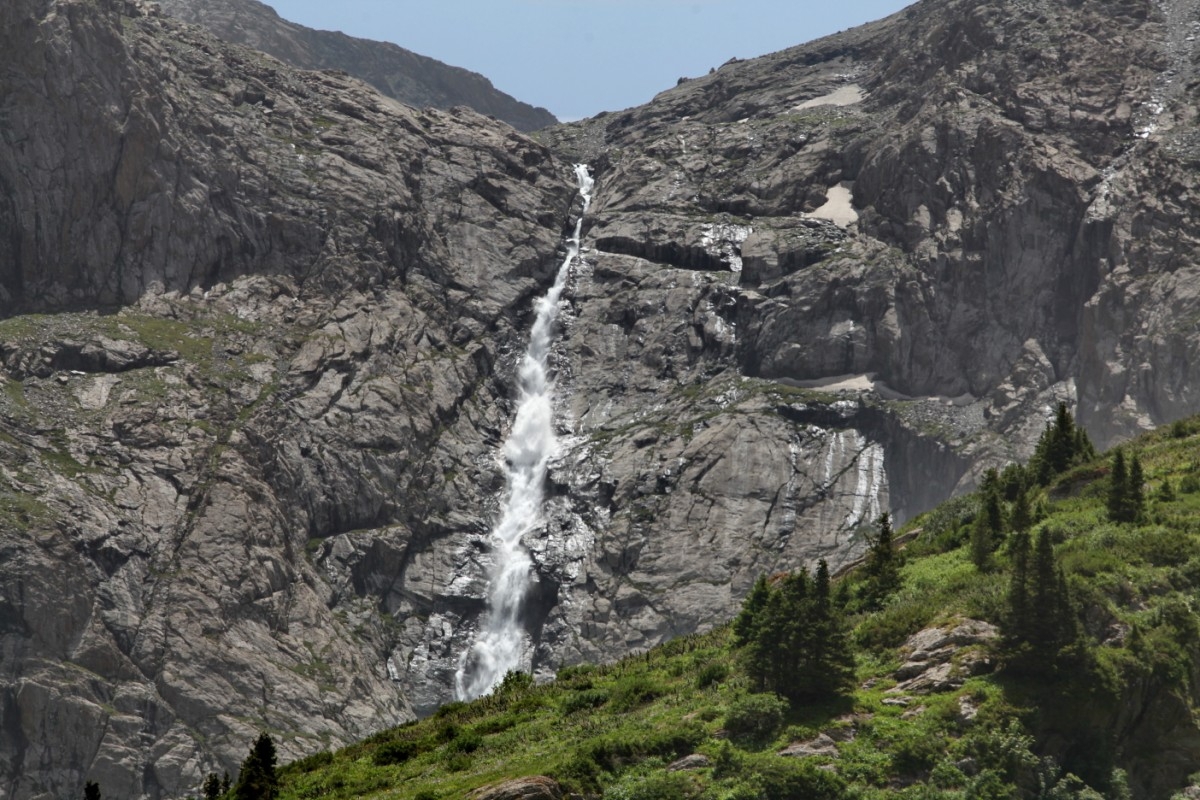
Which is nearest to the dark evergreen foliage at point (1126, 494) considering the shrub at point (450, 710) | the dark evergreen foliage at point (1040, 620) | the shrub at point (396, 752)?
the dark evergreen foliage at point (1040, 620)

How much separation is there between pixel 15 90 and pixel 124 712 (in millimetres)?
79273

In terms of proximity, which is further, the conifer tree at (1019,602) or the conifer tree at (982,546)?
the conifer tree at (982,546)

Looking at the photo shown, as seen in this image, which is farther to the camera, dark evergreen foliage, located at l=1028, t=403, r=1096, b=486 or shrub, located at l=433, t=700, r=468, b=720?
dark evergreen foliage, located at l=1028, t=403, r=1096, b=486

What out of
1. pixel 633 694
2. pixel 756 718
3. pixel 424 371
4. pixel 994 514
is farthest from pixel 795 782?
pixel 424 371

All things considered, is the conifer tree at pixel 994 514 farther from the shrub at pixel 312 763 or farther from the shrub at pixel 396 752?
the shrub at pixel 312 763

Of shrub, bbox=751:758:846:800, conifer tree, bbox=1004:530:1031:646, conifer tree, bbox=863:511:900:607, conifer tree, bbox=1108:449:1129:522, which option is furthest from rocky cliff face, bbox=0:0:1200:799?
conifer tree, bbox=1004:530:1031:646

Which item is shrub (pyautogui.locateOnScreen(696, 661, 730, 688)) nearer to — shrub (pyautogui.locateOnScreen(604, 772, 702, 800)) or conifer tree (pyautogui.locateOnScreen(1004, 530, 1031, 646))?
shrub (pyautogui.locateOnScreen(604, 772, 702, 800))

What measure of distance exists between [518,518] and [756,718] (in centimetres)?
12092

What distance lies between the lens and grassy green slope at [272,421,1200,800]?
43938 millimetres

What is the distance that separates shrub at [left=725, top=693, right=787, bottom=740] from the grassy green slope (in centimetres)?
7

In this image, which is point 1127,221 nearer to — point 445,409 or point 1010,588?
point 445,409

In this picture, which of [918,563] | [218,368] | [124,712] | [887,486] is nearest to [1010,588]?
[918,563]

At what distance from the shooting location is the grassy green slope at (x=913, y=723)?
4394 centimetres

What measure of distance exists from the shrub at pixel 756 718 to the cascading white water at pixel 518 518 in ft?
303
